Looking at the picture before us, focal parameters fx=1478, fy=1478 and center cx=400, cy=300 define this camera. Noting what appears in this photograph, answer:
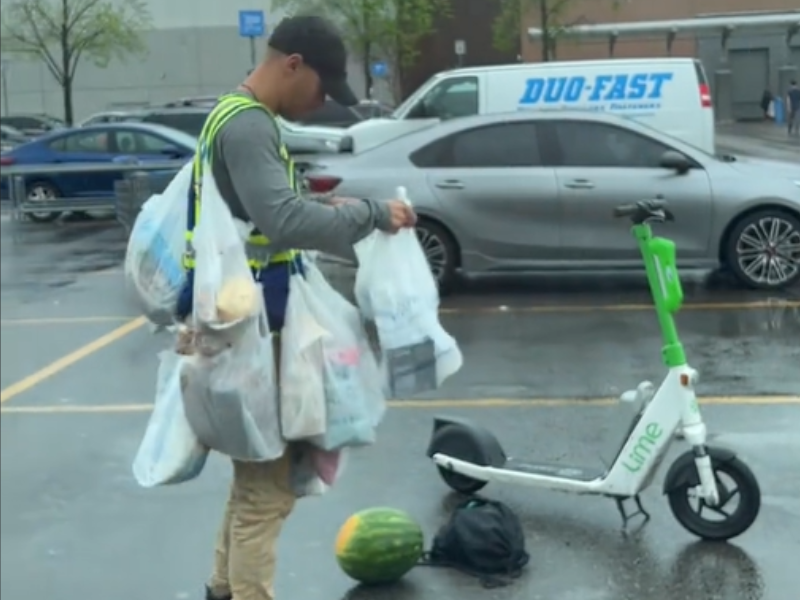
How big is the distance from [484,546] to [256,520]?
4.23 feet

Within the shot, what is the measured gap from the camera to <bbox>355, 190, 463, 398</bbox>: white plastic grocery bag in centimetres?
435

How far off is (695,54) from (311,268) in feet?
29.4

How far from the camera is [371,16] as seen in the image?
7.69 metres

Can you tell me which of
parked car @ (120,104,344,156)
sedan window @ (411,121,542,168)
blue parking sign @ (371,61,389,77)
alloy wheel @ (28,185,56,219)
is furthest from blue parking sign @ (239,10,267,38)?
Answer: alloy wheel @ (28,185,56,219)

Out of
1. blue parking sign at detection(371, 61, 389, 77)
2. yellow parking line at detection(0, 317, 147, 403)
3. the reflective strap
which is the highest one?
blue parking sign at detection(371, 61, 389, 77)

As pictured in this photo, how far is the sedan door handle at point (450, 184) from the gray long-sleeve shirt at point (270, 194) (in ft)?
25.3

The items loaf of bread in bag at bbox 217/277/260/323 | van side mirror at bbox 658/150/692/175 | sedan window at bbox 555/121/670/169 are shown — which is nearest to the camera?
loaf of bread in bag at bbox 217/277/260/323

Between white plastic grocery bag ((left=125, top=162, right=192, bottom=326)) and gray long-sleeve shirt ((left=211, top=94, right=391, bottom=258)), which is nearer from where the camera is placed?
gray long-sleeve shirt ((left=211, top=94, right=391, bottom=258))

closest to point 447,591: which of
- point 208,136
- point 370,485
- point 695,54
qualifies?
point 370,485

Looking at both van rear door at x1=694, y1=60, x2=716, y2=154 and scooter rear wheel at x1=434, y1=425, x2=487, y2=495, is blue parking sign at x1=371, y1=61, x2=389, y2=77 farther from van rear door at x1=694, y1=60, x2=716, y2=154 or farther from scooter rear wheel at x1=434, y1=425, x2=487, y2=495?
scooter rear wheel at x1=434, y1=425, x2=487, y2=495

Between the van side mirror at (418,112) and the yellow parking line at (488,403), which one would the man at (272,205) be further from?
the van side mirror at (418,112)

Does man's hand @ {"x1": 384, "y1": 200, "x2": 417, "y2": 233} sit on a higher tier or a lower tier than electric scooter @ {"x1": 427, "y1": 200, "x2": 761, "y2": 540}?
higher

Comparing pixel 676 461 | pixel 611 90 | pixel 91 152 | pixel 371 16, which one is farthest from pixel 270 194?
pixel 91 152

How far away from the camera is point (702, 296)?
11.5m
